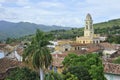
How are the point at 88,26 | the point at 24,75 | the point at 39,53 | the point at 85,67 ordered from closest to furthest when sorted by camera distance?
the point at 39,53
the point at 24,75
the point at 85,67
the point at 88,26

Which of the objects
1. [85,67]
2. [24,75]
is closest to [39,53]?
[24,75]

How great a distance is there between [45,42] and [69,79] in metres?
4.51

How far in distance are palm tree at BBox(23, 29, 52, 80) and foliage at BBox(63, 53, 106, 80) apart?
4.73m

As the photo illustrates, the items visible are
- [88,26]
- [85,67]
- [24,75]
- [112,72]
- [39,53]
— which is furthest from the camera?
[88,26]

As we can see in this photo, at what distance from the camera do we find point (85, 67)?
35.5 meters

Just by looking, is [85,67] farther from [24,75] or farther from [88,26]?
[88,26]

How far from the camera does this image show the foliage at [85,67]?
32.3m

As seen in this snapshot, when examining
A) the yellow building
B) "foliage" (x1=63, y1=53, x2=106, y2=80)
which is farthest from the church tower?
"foliage" (x1=63, y1=53, x2=106, y2=80)

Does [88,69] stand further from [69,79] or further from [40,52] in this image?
[40,52]

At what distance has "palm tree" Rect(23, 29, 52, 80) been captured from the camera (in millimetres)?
30078

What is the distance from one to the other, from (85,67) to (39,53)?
7.53 metres

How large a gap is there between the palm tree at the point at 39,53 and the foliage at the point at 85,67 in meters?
4.73

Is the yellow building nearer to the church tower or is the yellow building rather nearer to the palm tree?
the church tower

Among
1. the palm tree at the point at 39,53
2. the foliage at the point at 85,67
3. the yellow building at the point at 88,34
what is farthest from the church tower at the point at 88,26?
the palm tree at the point at 39,53
